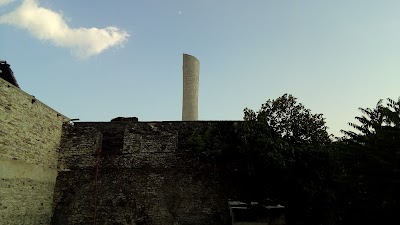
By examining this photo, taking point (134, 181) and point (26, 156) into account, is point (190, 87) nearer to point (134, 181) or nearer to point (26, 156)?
point (134, 181)

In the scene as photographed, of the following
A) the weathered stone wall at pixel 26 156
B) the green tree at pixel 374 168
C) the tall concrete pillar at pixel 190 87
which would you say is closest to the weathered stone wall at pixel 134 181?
the weathered stone wall at pixel 26 156

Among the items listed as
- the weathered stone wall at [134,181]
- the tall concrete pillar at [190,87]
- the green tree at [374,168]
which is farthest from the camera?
the tall concrete pillar at [190,87]

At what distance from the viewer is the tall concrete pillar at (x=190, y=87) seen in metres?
17.6

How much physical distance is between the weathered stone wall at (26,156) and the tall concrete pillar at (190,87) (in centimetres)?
619

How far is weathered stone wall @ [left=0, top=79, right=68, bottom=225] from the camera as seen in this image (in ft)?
36.7

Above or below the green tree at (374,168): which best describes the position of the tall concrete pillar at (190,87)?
above

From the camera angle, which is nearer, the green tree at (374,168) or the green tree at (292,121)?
the green tree at (374,168)

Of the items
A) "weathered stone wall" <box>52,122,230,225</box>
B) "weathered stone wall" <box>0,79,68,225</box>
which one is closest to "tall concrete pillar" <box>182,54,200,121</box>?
"weathered stone wall" <box>52,122,230,225</box>

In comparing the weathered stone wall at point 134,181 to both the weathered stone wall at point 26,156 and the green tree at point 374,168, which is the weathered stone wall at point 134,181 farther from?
the green tree at point 374,168

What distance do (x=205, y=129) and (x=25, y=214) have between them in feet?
24.0

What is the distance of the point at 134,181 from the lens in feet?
45.6

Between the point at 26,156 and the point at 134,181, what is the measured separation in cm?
405

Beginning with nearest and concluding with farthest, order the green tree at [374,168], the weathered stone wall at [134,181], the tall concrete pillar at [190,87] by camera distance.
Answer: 1. the green tree at [374,168]
2. the weathered stone wall at [134,181]
3. the tall concrete pillar at [190,87]

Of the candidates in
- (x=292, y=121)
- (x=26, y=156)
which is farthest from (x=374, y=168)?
(x=26, y=156)
